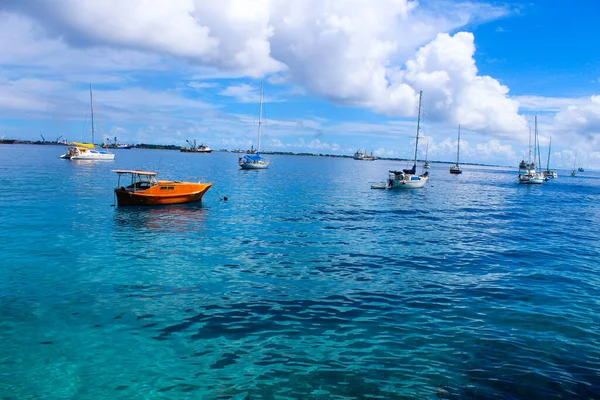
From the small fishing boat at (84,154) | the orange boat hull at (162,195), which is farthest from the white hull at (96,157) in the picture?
the orange boat hull at (162,195)

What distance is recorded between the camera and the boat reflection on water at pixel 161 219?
1336 inches

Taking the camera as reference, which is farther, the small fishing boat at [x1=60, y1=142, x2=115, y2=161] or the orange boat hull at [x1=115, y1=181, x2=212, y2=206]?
the small fishing boat at [x1=60, y1=142, x2=115, y2=161]

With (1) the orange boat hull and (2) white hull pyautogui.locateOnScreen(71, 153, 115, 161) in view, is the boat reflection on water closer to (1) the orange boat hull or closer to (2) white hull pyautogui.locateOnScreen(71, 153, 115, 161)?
(1) the orange boat hull

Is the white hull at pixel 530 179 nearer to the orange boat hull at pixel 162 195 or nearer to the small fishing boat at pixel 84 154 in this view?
the orange boat hull at pixel 162 195

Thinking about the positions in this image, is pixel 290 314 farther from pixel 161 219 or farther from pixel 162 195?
pixel 162 195

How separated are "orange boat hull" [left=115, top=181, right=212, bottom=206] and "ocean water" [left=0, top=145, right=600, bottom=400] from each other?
1143cm

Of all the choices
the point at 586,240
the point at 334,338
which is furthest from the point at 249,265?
the point at 586,240

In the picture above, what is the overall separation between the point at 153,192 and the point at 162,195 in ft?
3.66

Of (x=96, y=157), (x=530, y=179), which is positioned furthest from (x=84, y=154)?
(x=530, y=179)

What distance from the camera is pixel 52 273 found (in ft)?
68.3

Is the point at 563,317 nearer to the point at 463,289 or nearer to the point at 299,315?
the point at 463,289

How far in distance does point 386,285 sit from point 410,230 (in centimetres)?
1794

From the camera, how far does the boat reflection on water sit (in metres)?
33.9

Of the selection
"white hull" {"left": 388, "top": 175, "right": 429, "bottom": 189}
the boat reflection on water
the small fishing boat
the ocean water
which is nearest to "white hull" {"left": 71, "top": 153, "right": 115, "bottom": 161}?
the small fishing boat
